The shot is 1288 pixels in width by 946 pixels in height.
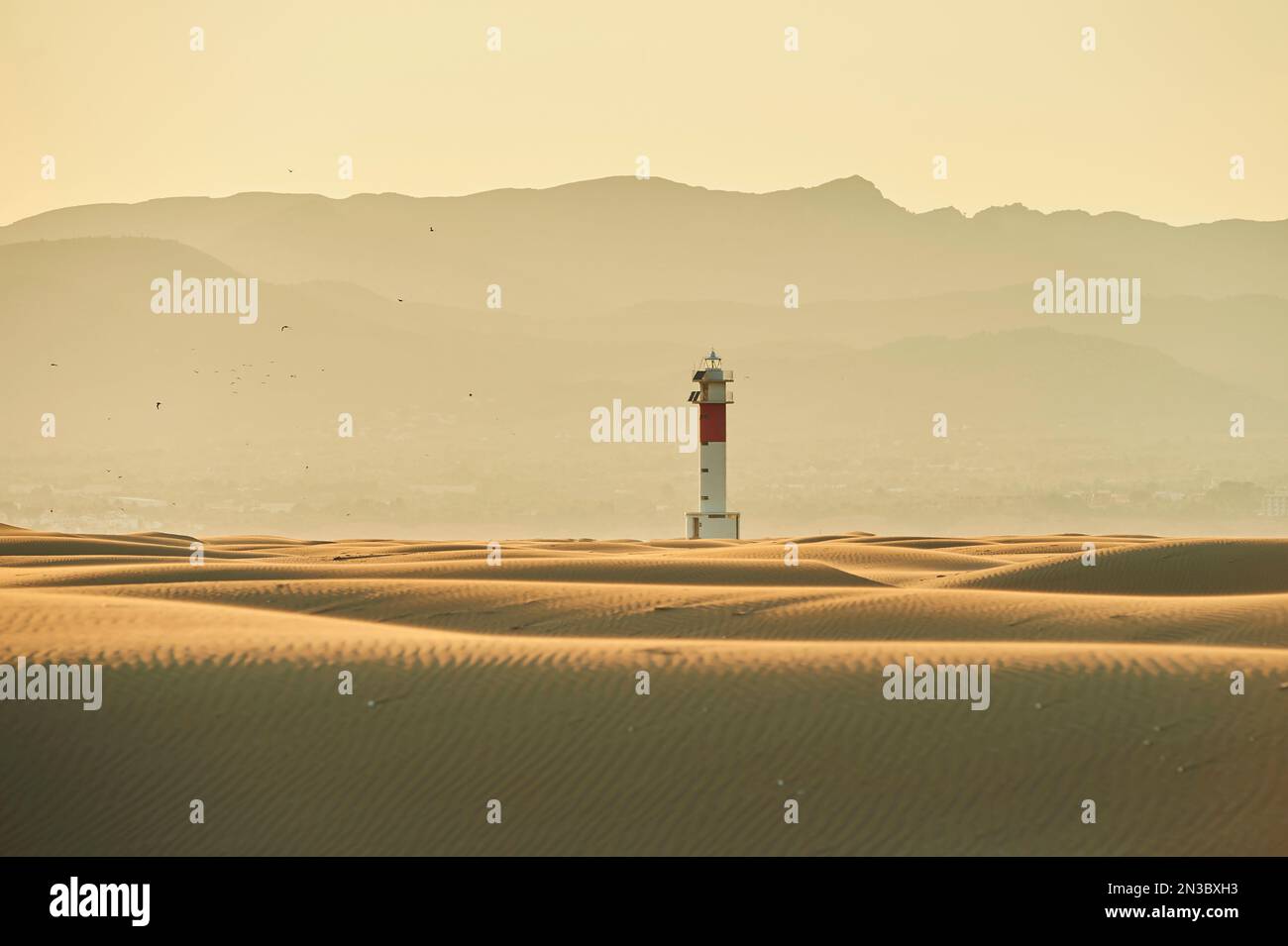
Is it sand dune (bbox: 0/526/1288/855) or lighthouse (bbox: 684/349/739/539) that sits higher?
lighthouse (bbox: 684/349/739/539)

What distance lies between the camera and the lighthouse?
55191mm

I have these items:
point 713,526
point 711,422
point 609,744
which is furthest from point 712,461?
point 609,744

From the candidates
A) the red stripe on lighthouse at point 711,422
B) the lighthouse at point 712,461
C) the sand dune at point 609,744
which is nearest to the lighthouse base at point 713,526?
the lighthouse at point 712,461

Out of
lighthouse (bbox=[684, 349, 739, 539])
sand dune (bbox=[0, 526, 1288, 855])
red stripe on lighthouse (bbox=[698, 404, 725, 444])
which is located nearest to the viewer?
sand dune (bbox=[0, 526, 1288, 855])

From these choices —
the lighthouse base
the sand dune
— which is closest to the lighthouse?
the lighthouse base

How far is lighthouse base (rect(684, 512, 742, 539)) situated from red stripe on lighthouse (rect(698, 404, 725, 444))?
2.63 m

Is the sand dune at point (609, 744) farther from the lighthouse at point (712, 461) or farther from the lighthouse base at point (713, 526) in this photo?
the lighthouse base at point (713, 526)

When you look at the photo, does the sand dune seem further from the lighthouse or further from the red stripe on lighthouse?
the red stripe on lighthouse

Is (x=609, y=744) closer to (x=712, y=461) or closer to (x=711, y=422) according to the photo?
(x=711, y=422)

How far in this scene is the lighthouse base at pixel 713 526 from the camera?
2248 inches

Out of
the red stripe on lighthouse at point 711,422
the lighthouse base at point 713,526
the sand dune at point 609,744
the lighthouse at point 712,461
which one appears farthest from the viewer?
the lighthouse base at point 713,526

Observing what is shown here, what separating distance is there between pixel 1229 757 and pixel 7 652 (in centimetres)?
1005

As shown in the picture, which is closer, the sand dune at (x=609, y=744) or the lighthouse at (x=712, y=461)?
the sand dune at (x=609, y=744)
